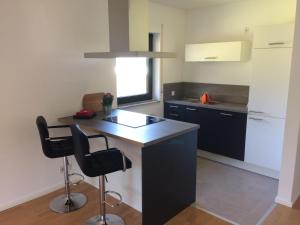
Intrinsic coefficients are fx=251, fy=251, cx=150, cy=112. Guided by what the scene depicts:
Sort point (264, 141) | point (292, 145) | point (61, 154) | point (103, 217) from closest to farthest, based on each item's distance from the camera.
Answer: point (103, 217)
point (61, 154)
point (292, 145)
point (264, 141)

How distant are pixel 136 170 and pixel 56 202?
102cm

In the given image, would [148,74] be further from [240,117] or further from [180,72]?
[240,117]

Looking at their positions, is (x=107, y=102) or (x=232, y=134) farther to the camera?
(x=232, y=134)

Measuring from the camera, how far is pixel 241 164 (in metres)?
3.73

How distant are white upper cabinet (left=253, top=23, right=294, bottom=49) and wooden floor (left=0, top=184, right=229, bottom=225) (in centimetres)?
216

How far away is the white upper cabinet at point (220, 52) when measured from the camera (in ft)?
A: 12.1

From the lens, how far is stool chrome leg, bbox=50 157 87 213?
8.68ft

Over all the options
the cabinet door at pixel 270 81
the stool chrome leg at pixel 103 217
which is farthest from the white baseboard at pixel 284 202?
the stool chrome leg at pixel 103 217

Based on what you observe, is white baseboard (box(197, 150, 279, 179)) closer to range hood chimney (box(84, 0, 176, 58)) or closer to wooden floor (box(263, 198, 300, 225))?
wooden floor (box(263, 198, 300, 225))

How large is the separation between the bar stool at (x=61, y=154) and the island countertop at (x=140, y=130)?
26cm

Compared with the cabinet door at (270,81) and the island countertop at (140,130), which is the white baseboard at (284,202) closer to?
the cabinet door at (270,81)

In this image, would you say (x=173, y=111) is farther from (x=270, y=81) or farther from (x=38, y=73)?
(x=38, y=73)

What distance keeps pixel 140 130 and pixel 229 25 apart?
264 cm

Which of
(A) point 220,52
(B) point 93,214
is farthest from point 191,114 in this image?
(B) point 93,214
